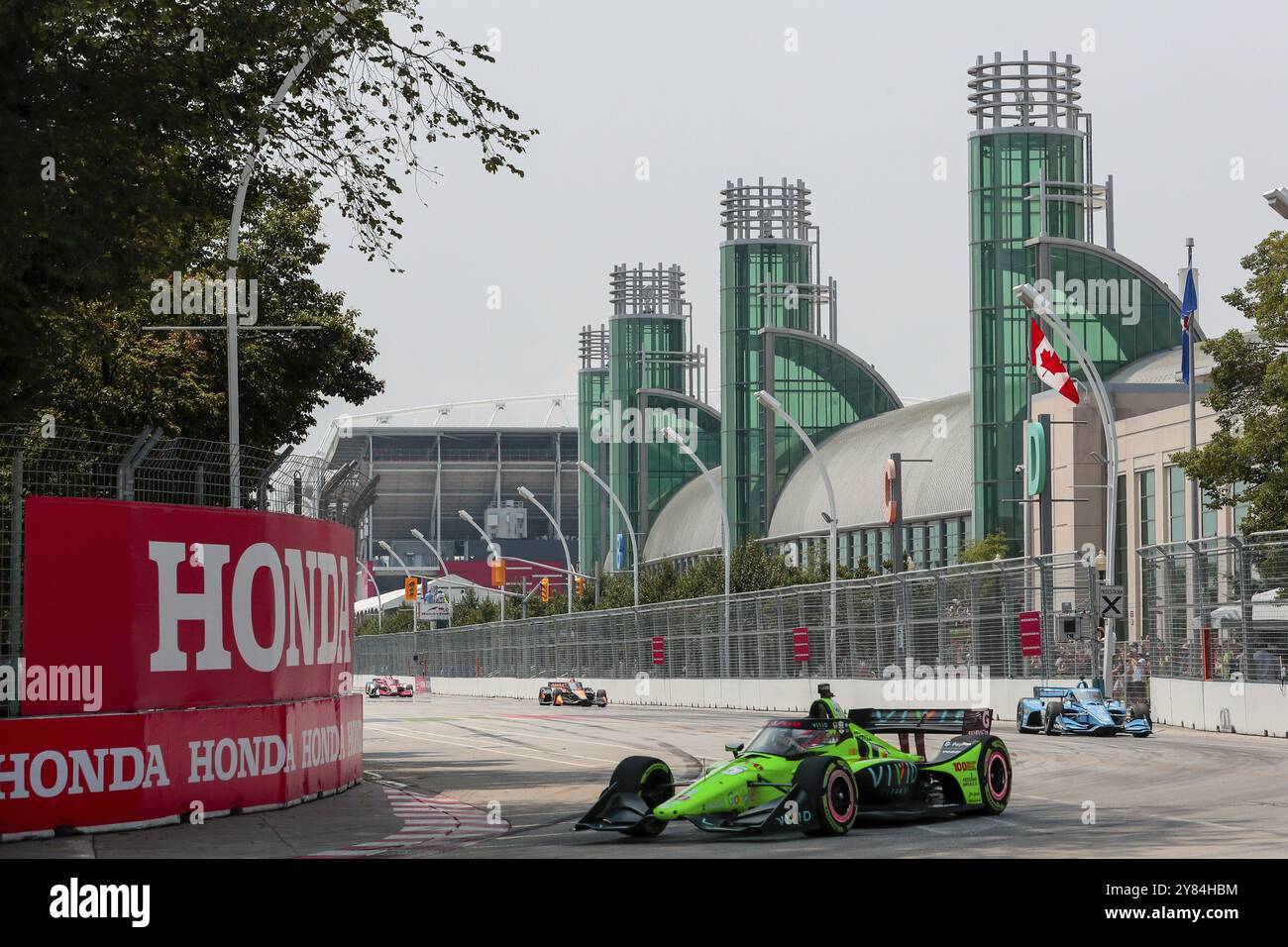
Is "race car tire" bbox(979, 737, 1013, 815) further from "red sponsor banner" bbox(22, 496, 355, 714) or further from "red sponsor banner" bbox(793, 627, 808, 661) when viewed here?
"red sponsor banner" bbox(793, 627, 808, 661)

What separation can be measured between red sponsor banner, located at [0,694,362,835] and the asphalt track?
0.28 metres

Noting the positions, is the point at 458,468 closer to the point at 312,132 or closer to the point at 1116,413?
the point at 1116,413

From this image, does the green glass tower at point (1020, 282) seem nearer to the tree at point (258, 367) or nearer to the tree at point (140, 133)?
the tree at point (258, 367)

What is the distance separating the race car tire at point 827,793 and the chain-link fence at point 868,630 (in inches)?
966

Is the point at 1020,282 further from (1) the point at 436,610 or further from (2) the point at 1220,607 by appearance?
(1) the point at 436,610

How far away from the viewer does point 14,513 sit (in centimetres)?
1636

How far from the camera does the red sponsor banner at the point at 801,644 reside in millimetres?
54312

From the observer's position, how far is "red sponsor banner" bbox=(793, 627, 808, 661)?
5431cm

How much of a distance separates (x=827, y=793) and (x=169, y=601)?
6.41 meters

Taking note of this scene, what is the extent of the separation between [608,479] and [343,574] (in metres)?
113

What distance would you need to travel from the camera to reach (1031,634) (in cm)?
4150

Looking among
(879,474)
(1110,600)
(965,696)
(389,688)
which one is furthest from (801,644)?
(879,474)
